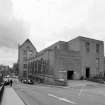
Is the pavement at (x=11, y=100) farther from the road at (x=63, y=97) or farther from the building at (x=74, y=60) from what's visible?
the building at (x=74, y=60)

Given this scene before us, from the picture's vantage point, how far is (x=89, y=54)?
45594mm

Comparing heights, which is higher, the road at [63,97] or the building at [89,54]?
the building at [89,54]

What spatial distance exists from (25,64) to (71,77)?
39972 millimetres

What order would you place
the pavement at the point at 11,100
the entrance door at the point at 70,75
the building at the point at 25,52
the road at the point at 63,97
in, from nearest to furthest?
the road at the point at 63,97
the pavement at the point at 11,100
the entrance door at the point at 70,75
the building at the point at 25,52

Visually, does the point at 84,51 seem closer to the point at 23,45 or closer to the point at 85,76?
the point at 85,76

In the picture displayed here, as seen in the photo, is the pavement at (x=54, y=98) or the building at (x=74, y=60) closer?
the pavement at (x=54, y=98)

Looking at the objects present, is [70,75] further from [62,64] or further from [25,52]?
[25,52]

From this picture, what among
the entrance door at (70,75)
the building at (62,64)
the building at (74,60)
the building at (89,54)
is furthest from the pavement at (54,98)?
the building at (89,54)

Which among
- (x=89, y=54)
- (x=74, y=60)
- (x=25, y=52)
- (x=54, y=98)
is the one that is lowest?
(x=54, y=98)

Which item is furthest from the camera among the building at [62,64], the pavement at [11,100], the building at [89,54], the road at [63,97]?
the building at [89,54]

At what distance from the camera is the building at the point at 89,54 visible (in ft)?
146

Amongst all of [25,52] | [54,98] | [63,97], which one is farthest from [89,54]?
[25,52]

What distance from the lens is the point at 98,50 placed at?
157 ft

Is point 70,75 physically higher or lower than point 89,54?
lower
